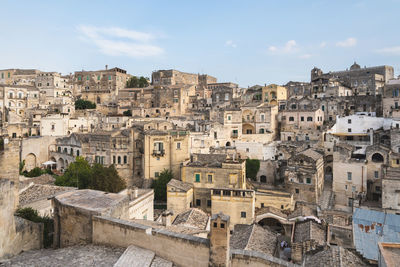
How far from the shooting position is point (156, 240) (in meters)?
9.59

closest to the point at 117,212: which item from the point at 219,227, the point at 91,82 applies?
the point at 219,227

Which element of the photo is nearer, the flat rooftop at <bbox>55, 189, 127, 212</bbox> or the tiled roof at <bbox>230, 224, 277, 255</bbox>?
the flat rooftop at <bbox>55, 189, 127, 212</bbox>

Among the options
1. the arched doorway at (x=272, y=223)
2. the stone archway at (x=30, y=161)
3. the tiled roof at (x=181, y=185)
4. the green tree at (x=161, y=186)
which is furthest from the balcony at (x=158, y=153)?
the stone archway at (x=30, y=161)

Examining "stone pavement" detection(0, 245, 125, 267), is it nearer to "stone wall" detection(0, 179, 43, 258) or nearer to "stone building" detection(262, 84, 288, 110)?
"stone wall" detection(0, 179, 43, 258)

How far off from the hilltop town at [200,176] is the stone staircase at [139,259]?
0.21 feet

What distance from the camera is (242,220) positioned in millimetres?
23859

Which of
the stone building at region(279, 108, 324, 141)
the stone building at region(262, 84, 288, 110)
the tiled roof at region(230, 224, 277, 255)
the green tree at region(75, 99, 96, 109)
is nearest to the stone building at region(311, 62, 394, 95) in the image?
the stone building at region(262, 84, 288, 110)

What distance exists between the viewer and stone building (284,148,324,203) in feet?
93.3

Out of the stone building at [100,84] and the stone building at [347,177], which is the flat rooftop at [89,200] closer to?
the stone building at [347,177]

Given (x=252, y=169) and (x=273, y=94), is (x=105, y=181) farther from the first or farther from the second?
(x=273, y=94)

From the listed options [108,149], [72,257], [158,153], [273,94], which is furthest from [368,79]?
[72,257]

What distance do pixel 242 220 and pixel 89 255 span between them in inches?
634

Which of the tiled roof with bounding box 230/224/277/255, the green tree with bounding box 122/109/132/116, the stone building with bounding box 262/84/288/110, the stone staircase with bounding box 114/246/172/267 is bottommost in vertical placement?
the tiled roof with bounding box 230/224/277/255

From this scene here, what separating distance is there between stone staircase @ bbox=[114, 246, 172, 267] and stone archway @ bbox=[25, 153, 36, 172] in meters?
34.8
